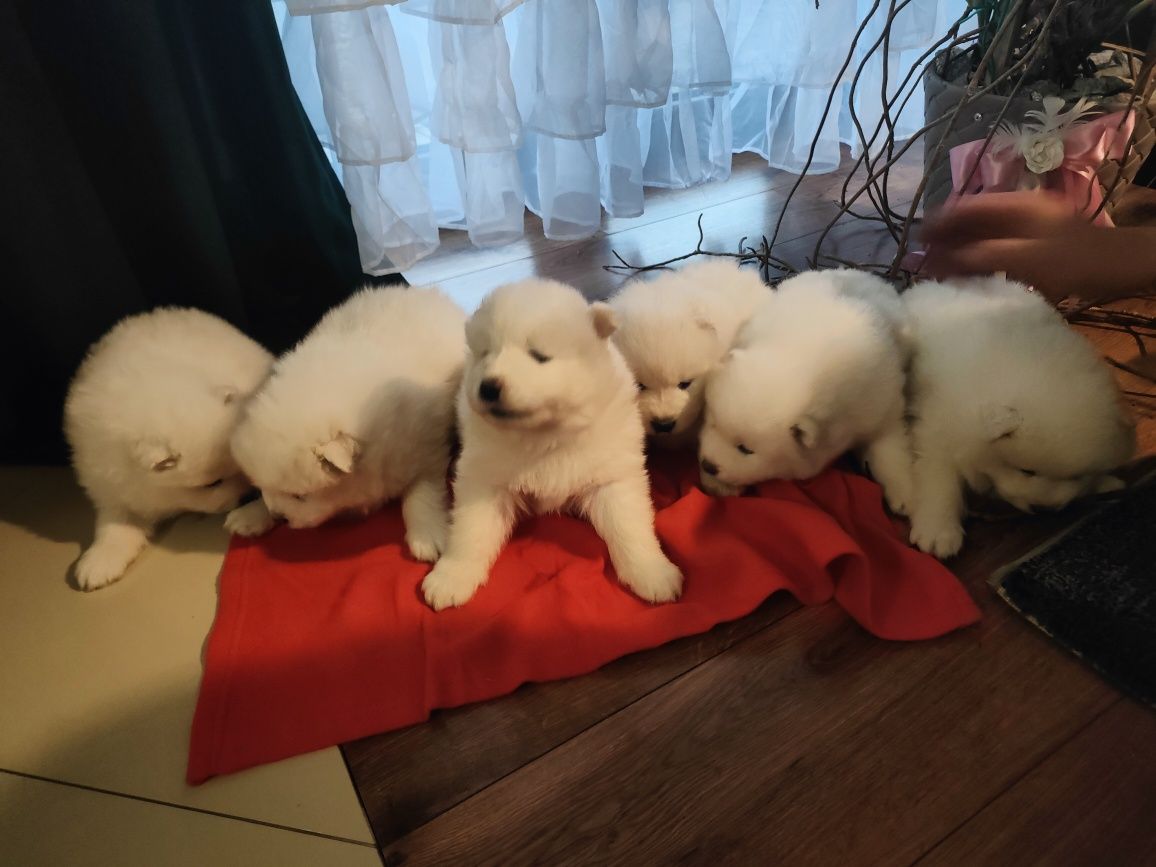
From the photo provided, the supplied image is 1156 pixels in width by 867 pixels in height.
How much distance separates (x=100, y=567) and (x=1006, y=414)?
1.79 metres

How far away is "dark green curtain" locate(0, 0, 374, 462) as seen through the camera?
1547mm

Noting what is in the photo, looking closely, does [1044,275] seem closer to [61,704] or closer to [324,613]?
[324,613]

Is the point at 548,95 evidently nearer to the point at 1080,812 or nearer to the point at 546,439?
the point at 546,439

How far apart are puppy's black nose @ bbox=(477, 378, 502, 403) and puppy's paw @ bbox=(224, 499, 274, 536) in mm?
721

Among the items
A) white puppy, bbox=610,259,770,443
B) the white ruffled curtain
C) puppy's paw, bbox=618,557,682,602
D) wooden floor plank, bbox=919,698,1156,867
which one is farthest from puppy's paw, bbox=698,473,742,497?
the white ruffled curtain

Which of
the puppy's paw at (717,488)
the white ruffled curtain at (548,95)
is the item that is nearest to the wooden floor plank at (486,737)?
the puppy's paw at (717,488)

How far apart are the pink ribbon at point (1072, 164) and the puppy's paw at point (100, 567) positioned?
7.02 ft

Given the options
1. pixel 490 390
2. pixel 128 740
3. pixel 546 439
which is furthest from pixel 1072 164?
pixel 128 740

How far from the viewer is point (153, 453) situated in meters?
1.40

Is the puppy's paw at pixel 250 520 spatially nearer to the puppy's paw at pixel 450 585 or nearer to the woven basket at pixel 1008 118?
the puppy's paw at pixel 450 585

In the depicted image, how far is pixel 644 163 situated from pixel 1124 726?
2.33m

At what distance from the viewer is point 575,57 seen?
212 centimetres

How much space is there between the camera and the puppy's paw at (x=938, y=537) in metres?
1.42

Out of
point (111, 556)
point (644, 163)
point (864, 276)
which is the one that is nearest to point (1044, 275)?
point (864, 276)
